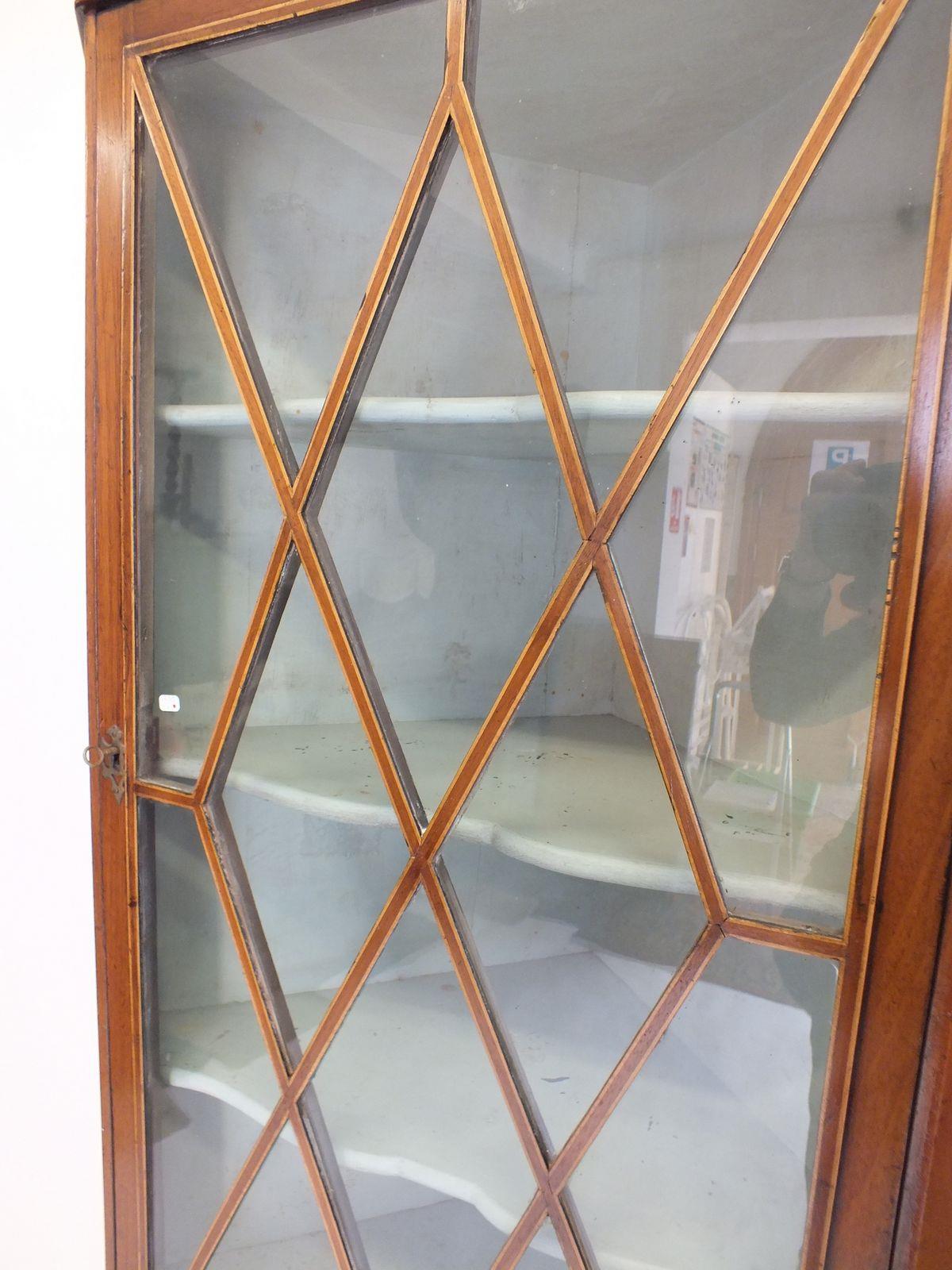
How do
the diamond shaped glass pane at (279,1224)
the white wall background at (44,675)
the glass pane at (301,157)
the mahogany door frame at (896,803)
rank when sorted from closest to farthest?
the mahogany door frame at (896,803) → the glass pane at (301,157) → the diamond shaped glass pane at (279,1224) → the white wall background at (44,675)

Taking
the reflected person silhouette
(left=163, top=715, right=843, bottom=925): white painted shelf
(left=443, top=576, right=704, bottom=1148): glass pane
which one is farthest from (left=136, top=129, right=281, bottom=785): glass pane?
the reflected person silhouette

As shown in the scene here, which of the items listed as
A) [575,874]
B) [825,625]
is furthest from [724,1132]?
[825,625]

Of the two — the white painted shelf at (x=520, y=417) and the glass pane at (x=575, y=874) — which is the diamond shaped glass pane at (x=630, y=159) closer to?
the white painted shelf at (x=520, y=417)

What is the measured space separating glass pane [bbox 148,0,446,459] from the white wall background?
1.01 feet

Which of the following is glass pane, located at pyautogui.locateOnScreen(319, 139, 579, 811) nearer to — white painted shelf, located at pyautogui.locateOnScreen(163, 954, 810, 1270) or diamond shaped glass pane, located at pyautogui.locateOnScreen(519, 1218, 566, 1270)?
white painted shelf, located at pyautogui.locateOnScreen(163, 954, 810, 1270)

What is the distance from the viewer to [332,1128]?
0.58m

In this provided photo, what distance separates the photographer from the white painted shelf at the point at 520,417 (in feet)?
1.32

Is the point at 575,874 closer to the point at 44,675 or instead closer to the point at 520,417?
the point at 520,417

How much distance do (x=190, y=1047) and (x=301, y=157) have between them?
2.14 ft

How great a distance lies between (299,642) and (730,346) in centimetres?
32

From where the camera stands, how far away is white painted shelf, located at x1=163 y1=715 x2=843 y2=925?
0.43m

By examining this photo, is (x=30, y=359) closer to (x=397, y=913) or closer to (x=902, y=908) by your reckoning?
(x=397, y=913)

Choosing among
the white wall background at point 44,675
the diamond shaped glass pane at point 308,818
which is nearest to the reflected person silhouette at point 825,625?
the diamond shaped glass pane at point 308,818

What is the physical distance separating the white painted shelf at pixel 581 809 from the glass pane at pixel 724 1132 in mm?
42
